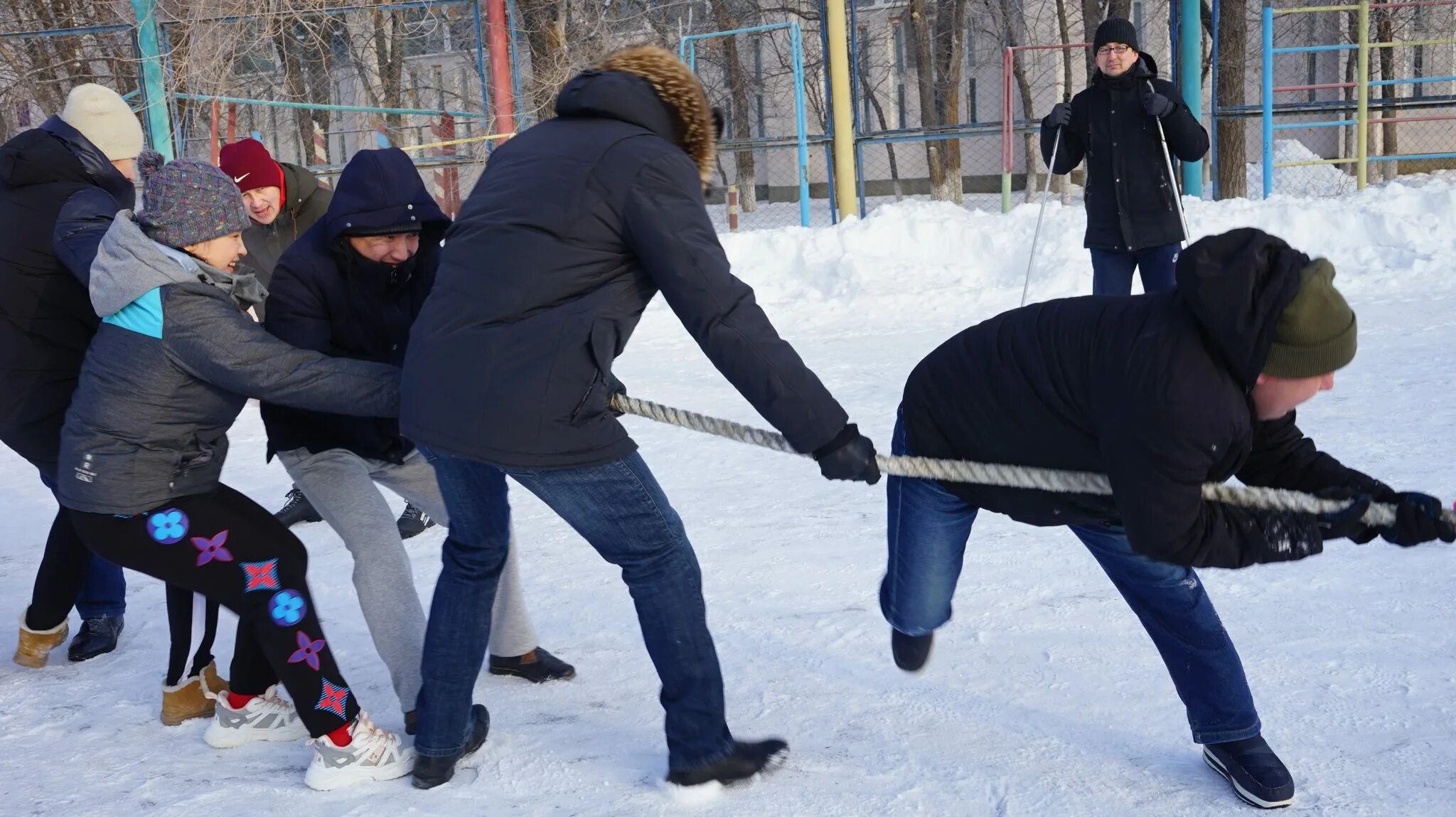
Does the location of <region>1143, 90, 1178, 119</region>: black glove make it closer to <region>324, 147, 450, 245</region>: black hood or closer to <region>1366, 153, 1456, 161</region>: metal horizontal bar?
<region>324, 147, 450, 245</region>: black hood

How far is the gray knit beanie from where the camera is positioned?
2.78m

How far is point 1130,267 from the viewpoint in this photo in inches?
251

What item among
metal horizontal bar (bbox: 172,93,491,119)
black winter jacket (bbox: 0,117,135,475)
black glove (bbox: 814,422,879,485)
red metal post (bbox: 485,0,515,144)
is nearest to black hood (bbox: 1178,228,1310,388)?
black glove (bbox: 814,422,879,485)

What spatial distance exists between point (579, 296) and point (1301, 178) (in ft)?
59.2

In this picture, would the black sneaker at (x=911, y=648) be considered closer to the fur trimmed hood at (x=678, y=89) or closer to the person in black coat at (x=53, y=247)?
the fur trimmed hood at (x=678, y=89)

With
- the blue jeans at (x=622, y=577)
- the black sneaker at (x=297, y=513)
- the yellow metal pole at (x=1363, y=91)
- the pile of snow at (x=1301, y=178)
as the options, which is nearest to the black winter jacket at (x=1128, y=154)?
the black sneaker at (x=297, y=513)

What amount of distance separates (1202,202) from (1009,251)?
78.0 inches

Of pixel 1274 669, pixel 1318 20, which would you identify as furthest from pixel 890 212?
pixel 1318 20

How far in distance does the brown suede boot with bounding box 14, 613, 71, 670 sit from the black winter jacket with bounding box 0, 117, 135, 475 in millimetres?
616

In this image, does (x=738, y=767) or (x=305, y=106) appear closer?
(x=738, y=767)

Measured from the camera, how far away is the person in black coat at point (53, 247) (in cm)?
341

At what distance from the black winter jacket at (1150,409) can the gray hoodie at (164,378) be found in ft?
4.16

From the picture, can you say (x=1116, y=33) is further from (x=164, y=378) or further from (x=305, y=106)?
(x=305, y=106)

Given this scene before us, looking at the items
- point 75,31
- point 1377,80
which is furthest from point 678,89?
point 1377,80
